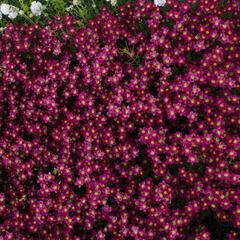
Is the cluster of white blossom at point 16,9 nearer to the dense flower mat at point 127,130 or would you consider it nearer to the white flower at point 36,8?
the white flower at point 36,8

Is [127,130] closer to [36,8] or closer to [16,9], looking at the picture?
[36,8]

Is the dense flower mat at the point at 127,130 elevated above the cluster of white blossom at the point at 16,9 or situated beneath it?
situated beneath

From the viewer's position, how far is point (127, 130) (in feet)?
13.8

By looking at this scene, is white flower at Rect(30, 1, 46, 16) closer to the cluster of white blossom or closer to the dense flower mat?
the cluster of white blossom

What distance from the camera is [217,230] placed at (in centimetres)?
378

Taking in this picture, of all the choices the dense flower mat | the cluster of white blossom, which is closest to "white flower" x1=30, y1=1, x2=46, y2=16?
the cluster of white blossom

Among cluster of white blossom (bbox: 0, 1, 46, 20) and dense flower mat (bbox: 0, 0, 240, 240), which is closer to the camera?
dense flower mat (bbox: 0, 0, 240, 240)

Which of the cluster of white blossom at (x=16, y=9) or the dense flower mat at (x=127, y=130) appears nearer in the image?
the dense flower mat at (x=127, y=130)

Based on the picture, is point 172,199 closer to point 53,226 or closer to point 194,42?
point 53,226

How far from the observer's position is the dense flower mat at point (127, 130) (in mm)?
3730

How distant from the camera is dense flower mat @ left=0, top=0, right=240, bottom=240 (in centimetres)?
373

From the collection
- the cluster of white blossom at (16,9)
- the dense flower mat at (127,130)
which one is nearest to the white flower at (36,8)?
the cluster of white blossom at (16,9)

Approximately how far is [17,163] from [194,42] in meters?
2.20

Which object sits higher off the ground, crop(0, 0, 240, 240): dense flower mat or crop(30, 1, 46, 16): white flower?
crop(30, 1, 46, 16): white flower
